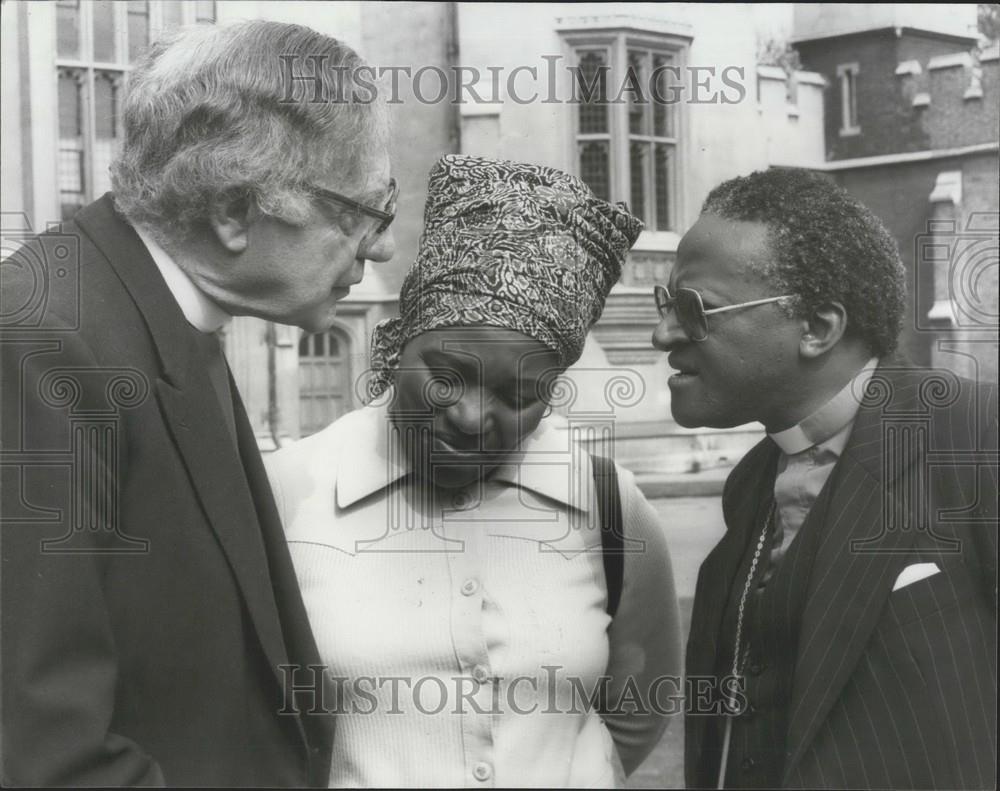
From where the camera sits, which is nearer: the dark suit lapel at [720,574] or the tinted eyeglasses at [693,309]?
the tinted eyeglasses at [693,309]

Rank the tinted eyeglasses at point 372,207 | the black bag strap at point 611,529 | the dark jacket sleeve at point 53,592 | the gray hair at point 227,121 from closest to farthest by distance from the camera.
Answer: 1. the dark jacket sleeve at point 53,592
2. the gray hair at point 227,121
3. the tinted eyeglasses at point 372,207
4. the black bag strap at point 611,529

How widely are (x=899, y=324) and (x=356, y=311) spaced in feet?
4.68

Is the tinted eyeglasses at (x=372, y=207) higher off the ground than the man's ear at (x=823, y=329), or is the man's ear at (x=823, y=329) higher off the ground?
the tinted eyeglasses at (x=372, y=207)

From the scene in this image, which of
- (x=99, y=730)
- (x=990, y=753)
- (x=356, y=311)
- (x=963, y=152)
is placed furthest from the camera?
(x=963, y=152)

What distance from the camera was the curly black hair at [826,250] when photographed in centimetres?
218

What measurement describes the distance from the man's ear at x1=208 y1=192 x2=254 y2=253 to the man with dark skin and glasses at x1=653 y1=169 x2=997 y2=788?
2.99 ft

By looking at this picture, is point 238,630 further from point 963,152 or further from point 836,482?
point 963,152

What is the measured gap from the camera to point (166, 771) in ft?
6.07

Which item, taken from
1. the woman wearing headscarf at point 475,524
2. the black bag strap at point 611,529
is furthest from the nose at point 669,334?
the black bag strap at point 611,529

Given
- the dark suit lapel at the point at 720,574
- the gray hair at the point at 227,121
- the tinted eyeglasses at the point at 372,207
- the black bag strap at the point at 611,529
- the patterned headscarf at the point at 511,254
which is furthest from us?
the dark suit lapel at the point at 720,574

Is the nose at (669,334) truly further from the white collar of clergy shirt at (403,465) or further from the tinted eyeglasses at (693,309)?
the white collar of clergy shirt at (403,465)

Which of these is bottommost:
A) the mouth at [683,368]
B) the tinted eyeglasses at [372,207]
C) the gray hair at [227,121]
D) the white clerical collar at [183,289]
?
the mouth at [683,368]

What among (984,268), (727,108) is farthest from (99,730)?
(984,268)

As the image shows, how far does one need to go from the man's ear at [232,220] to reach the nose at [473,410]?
48 cm
